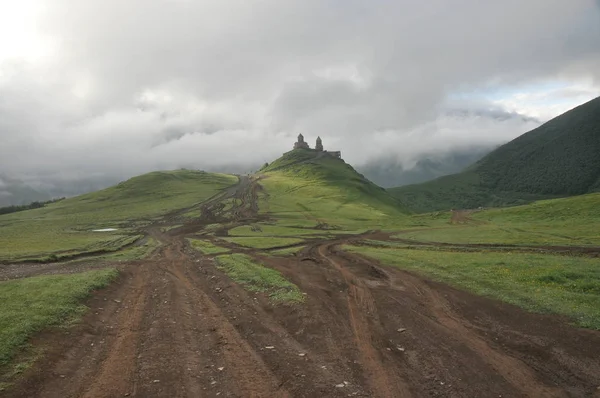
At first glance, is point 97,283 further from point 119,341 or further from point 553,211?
point 553,211

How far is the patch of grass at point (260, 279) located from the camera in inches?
890

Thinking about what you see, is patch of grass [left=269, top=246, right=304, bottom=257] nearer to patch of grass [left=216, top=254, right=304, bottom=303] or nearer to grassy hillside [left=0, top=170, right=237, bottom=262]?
patch of grass [left=216, top=254, right=304, bottom=303]

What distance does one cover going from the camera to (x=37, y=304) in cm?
1962

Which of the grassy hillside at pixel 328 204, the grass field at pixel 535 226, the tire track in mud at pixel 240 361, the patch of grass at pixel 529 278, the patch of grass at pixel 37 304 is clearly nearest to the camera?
the tire track in mud at pixel 240 361

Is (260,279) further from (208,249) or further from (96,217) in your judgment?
(96,217)

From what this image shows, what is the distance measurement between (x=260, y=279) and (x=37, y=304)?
1363cm

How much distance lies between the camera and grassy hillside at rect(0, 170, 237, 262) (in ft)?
177

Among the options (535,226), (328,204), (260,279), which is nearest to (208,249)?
(260,279)

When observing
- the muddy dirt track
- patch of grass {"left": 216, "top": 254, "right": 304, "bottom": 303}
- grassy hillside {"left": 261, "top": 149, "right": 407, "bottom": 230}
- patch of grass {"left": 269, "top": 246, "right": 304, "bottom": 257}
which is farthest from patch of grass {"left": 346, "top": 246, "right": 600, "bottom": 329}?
grassy hillside {"left": 261, "top": 149, "right": 407, "bottom": 230}

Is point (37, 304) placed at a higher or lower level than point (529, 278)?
higher

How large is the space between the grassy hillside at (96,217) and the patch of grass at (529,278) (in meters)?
43.9

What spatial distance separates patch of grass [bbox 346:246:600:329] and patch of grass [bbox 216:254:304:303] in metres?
11.4

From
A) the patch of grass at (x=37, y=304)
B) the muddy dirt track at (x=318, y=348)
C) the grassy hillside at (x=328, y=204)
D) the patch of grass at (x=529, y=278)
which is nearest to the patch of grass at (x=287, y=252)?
the patch of grass at (x=529, y=278)

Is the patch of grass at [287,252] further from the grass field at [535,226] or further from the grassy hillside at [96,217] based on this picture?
the grassy hillside at [96,217]
